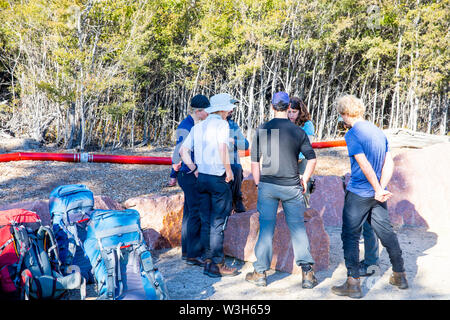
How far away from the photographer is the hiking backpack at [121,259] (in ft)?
8.37

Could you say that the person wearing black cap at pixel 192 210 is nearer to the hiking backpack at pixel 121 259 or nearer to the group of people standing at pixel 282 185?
the group of people standing at pixel 282 185

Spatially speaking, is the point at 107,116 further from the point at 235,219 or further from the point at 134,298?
the point at 134,298

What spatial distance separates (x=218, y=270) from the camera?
3.26 meters

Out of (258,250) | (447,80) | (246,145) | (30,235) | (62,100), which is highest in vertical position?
(447,80)

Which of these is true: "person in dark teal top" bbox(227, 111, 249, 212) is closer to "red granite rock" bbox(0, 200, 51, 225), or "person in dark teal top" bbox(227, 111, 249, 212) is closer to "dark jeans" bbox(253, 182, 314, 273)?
"dark jeans" bbox(253, 182, 314, 273)

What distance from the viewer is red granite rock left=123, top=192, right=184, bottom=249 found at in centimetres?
399

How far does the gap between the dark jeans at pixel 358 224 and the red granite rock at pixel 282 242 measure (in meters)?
0.56

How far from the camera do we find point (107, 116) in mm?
11242

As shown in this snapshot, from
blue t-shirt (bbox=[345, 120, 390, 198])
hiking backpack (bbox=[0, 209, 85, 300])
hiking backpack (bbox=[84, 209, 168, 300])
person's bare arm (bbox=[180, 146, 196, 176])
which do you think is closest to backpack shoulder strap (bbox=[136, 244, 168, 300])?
hiking backpack (bbox=[84, 209, 168, 300])

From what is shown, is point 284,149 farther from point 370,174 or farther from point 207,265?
point 207,265

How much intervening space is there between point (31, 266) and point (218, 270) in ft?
4.65

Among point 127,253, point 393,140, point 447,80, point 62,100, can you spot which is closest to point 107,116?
point 62,100

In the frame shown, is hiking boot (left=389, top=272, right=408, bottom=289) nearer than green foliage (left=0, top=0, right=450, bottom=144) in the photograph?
Yes
